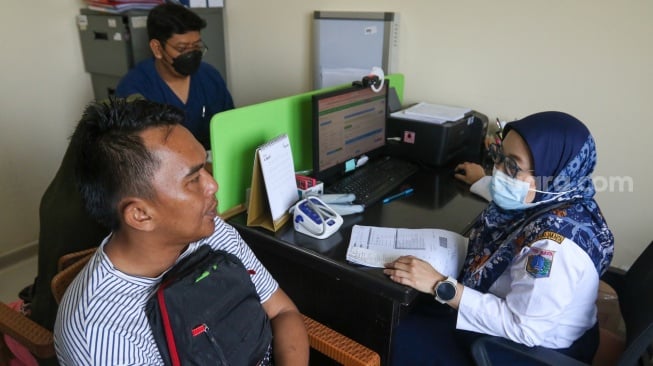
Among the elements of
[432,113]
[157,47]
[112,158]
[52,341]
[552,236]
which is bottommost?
[52,341]

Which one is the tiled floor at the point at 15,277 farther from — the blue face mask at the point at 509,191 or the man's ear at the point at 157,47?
the blue face mask at the point at 509,191

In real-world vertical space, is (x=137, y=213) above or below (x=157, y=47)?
below

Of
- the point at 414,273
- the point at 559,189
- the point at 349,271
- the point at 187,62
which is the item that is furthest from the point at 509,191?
the point at 187,62

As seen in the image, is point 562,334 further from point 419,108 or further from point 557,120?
point 419,108

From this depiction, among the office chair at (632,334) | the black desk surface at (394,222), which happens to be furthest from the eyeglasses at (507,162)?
the office chair at (632,334)

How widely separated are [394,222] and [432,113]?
0.71 meters

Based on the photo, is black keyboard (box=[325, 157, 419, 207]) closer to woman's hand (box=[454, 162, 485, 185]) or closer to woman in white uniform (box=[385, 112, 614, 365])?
woman's hand (box=[454, 162, 485, 185])

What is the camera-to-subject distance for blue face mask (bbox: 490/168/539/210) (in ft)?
3.92

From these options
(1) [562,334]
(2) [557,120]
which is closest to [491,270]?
(1) [562,334]

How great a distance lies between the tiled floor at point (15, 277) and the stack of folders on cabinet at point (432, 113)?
85.0 inches

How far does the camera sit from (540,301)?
105 cm

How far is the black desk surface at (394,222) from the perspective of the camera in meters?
1.16

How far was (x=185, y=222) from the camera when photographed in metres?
0.93

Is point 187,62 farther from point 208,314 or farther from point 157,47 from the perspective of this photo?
point 208,314
